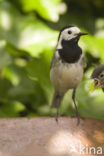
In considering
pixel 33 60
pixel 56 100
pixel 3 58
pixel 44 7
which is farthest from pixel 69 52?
pixel 44 7

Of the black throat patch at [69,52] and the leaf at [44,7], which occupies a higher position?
the leaf at [44,7]

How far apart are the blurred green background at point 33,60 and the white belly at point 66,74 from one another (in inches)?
20.9

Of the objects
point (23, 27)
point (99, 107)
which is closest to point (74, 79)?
point (99, 107)

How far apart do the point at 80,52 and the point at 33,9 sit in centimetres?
148

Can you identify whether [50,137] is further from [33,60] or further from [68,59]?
[33,60]

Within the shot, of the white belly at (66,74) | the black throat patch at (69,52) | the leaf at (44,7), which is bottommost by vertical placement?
the white belly at (66,74)

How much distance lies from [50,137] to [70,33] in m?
0.74

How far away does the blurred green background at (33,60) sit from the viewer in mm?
3121

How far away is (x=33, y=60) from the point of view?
3.22m

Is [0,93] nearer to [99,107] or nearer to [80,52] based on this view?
[99,107]

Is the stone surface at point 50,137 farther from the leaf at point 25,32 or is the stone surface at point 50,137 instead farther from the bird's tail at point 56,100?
the leaf at point 25,32

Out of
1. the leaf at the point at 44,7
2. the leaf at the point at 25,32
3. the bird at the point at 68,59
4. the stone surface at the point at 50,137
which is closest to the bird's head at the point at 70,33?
the bird at the point at 68,59

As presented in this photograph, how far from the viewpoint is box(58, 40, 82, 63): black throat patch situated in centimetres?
233

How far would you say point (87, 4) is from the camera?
172 inches
